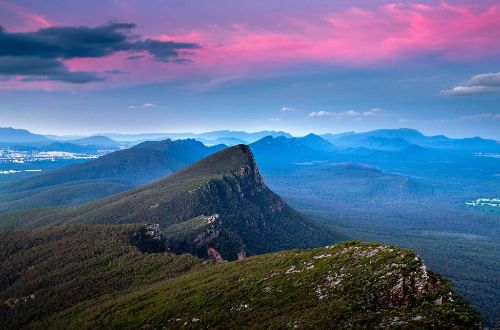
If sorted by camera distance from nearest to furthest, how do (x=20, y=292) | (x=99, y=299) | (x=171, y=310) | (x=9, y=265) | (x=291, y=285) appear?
1. (x=291, y=285)
2. (x=171, y=310)
3. (x=99, y=299)
4. (x=20, y=292)
5. (x=9, y=265)

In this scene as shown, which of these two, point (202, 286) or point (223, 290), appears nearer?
point (223, 290)

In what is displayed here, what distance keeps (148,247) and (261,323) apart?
11989 cm

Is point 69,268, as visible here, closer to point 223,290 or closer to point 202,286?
point 202,286

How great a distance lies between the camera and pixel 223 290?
7606 centimetres

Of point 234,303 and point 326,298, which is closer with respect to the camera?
point 326,298

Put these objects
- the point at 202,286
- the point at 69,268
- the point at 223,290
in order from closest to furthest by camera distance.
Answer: the point at 223,290, the point at 202,286, the point at 69,268

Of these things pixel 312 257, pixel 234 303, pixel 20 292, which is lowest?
pixel 20 292

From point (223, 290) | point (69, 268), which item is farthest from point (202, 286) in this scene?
point (69, 268)

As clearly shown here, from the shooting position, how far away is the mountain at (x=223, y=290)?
1905 inches

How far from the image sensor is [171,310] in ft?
244

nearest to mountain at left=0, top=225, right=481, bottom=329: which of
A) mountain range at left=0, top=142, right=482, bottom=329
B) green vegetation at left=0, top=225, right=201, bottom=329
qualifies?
mountain range at left=0, top=142, right=482, bottom=329

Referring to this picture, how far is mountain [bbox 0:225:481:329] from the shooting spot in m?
48.4

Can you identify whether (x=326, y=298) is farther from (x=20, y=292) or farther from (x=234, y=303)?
(x=20, y=292)

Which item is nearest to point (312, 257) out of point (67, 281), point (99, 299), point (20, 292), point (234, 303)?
point (234, 303)
